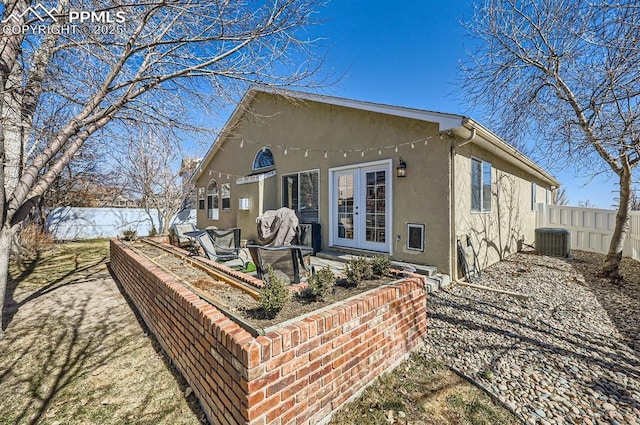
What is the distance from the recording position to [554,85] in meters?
6.80

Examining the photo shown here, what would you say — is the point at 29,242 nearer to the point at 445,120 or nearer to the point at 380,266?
the point at 380,266

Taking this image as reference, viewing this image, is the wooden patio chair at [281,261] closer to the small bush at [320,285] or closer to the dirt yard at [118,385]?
the small bush at [320,285]

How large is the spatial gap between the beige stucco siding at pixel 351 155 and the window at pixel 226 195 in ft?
2.07

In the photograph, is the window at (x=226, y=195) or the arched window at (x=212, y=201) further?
the arched window at (x=212, y=201)

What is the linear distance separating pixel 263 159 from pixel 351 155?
4366mm

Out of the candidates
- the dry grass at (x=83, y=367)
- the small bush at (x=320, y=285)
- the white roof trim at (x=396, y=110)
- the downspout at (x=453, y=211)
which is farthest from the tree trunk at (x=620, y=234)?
the dry grass at (x=83, y=367)

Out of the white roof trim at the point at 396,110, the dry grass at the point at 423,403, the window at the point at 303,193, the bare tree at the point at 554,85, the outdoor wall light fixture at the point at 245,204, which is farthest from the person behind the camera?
the outdoor wall light fixture at the point at 245,204

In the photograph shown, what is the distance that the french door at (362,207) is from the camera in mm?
6648

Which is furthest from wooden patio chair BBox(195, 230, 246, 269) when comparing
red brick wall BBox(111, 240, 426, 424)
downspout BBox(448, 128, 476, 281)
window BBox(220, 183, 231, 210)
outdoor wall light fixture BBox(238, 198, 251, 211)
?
window BBox(220, 183, 231, 210)

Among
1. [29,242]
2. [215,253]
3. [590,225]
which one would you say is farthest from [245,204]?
[590,225]

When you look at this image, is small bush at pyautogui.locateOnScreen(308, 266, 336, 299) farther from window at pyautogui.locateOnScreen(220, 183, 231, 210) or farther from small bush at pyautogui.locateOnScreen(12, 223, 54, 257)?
small bush at pyautogui.locateOnScreen(12, 223, 54, 257)

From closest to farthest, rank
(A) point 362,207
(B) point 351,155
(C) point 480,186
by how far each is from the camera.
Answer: (C) point 480,186
(A) point 362,207
(B) point 351,155

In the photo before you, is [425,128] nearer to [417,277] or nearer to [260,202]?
[417,277]

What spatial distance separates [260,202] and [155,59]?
18.6 feet
